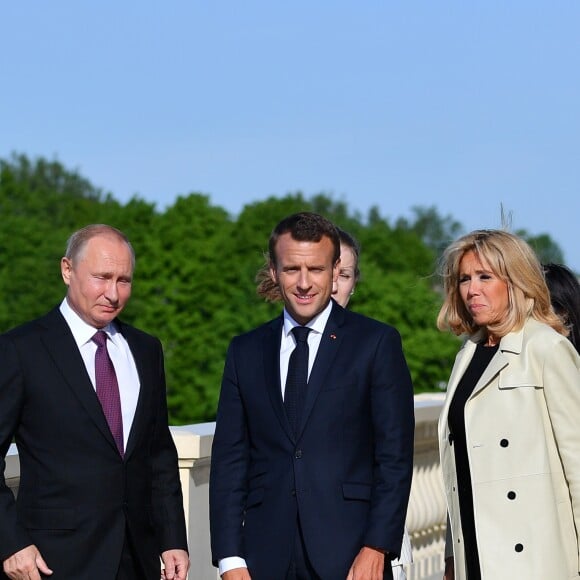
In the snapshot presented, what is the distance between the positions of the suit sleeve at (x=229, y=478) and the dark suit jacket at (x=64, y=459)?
30cm

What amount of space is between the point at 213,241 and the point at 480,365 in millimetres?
63354

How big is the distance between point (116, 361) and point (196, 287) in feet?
209

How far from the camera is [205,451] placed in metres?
6.59

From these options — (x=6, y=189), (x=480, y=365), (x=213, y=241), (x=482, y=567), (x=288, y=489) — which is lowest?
(x=482, y=567)

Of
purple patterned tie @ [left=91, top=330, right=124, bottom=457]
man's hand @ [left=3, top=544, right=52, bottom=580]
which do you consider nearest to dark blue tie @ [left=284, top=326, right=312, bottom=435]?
purple patterned tie @ [left=91, top=330, right=124, bottom=457]

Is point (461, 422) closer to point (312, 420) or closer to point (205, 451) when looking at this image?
point (312, 420)

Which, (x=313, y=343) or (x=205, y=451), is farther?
(x=205, y=451)

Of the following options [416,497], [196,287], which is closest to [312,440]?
[416,497]

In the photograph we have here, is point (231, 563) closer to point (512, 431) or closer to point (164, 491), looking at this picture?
point (164, 491)

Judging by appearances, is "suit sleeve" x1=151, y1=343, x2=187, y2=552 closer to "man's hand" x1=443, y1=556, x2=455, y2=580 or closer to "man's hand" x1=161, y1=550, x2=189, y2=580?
"man's hand" x1=161, y1=550, x2=189, y2=580

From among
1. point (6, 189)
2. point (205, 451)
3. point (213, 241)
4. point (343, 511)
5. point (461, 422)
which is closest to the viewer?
point (343, 511)

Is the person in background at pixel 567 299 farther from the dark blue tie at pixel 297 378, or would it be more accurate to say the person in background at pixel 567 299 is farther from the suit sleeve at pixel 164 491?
the suit sleeve at pixel 164 491

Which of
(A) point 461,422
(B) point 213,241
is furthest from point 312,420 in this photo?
(B) point 213,241

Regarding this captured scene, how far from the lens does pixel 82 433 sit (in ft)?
16.3
